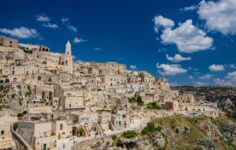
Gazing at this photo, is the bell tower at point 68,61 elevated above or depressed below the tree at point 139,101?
above

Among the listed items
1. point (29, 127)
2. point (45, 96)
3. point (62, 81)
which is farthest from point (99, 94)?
point (29, 127)

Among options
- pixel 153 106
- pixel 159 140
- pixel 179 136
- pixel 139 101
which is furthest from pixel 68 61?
pixel 179 136

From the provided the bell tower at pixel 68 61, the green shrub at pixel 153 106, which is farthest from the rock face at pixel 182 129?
the bell tower at pixel 68 61

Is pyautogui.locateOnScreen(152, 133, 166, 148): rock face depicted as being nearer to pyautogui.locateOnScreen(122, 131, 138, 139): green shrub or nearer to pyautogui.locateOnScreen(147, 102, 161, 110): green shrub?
pyautogui.locateOnScreen(122, 131, 138, 139): green shrub

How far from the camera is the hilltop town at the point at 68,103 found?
43.0m

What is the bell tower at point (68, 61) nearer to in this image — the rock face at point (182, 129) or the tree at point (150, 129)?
the tree at point (150, 129)

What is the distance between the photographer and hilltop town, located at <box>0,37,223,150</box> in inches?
1693

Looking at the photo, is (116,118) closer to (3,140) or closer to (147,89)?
(3,140)

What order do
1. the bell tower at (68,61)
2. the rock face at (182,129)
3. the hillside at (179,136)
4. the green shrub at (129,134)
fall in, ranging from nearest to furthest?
the hillside at (179,136)
the green shrub at (129,134)
the rock face at (182,129)
the bell tower at (68,61)

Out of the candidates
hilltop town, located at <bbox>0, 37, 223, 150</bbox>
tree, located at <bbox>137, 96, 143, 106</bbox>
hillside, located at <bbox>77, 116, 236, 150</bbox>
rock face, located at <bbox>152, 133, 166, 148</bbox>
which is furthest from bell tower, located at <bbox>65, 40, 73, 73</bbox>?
rock face, located at <bbox>152, 133, 166, 148</bbox>

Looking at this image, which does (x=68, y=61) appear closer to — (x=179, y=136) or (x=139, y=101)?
(x=139, y=101)

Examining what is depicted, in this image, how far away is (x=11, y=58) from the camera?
220 ft

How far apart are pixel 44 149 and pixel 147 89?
46522 mm

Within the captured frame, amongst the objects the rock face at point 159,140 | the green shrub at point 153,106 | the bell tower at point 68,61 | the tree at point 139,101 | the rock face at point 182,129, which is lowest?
the rock face at point 159,140
